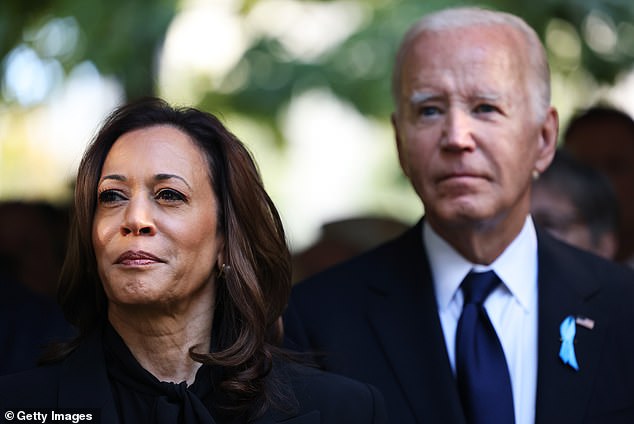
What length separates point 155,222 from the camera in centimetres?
412

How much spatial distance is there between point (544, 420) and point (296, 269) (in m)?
3.20

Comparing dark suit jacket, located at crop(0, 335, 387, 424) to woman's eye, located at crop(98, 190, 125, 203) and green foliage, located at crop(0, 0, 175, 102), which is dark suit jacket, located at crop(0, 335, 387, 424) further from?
green foliage, located at crop(0, 0, 175, 102)

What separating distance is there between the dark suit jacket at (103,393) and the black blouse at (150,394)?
39 mm

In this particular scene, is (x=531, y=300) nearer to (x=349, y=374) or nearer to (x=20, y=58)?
(x=349, y=374)

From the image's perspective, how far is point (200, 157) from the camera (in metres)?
4.32

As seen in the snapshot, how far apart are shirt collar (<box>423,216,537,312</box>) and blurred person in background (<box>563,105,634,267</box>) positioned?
2195 mm

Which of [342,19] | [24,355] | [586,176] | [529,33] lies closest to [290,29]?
[342,19]

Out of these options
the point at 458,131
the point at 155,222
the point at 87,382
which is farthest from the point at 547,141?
the point at 87,382

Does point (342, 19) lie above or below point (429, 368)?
above

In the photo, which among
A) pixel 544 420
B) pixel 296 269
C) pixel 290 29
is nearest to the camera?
pixel 544 420

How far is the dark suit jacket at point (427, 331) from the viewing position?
4734mm

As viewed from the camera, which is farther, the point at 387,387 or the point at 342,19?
the point at 342,19

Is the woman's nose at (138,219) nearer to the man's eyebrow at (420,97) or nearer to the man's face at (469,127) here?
the man's face at (469,127)

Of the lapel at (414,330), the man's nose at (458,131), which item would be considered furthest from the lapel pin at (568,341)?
the man's nose at (458,131)
